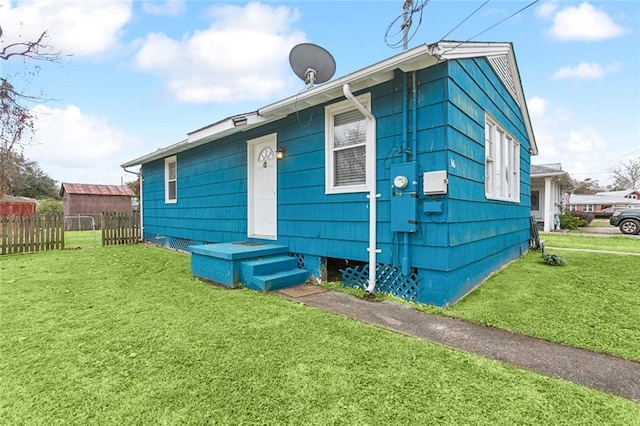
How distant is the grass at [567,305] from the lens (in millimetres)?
2799

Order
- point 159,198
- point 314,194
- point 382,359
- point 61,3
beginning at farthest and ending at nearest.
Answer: point 159,198 < point 61,3 < point 314,194 < point 382,359

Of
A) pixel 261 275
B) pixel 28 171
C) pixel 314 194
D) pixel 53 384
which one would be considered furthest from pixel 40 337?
pixel 28 171

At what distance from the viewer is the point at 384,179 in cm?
411

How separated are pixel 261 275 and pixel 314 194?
57.9 inches

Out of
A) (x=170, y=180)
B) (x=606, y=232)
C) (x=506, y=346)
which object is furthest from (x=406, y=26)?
(x=606, y=232)

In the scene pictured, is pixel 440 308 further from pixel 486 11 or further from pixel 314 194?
pixel 486 11

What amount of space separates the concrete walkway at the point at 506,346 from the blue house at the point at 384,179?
51 centimetres

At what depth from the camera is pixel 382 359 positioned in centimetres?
237

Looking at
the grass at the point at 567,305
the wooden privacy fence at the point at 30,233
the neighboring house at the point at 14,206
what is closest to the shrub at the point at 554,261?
the grass at the point at 567,305

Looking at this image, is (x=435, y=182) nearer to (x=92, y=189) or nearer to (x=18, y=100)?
(x=18, y=100)

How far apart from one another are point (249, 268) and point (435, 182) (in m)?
2.69

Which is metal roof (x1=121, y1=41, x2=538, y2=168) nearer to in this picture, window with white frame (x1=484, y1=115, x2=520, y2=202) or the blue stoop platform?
window with white frame (x1=484, y1=115, x2=520, y2=202)

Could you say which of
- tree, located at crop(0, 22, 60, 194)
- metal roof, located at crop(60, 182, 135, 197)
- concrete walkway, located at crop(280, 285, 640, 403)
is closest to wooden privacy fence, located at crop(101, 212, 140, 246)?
tree, located at crop(0, 22, 60, 194)

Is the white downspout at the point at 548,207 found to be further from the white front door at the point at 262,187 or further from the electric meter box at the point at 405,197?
the electric meter box at the point at 405,197
